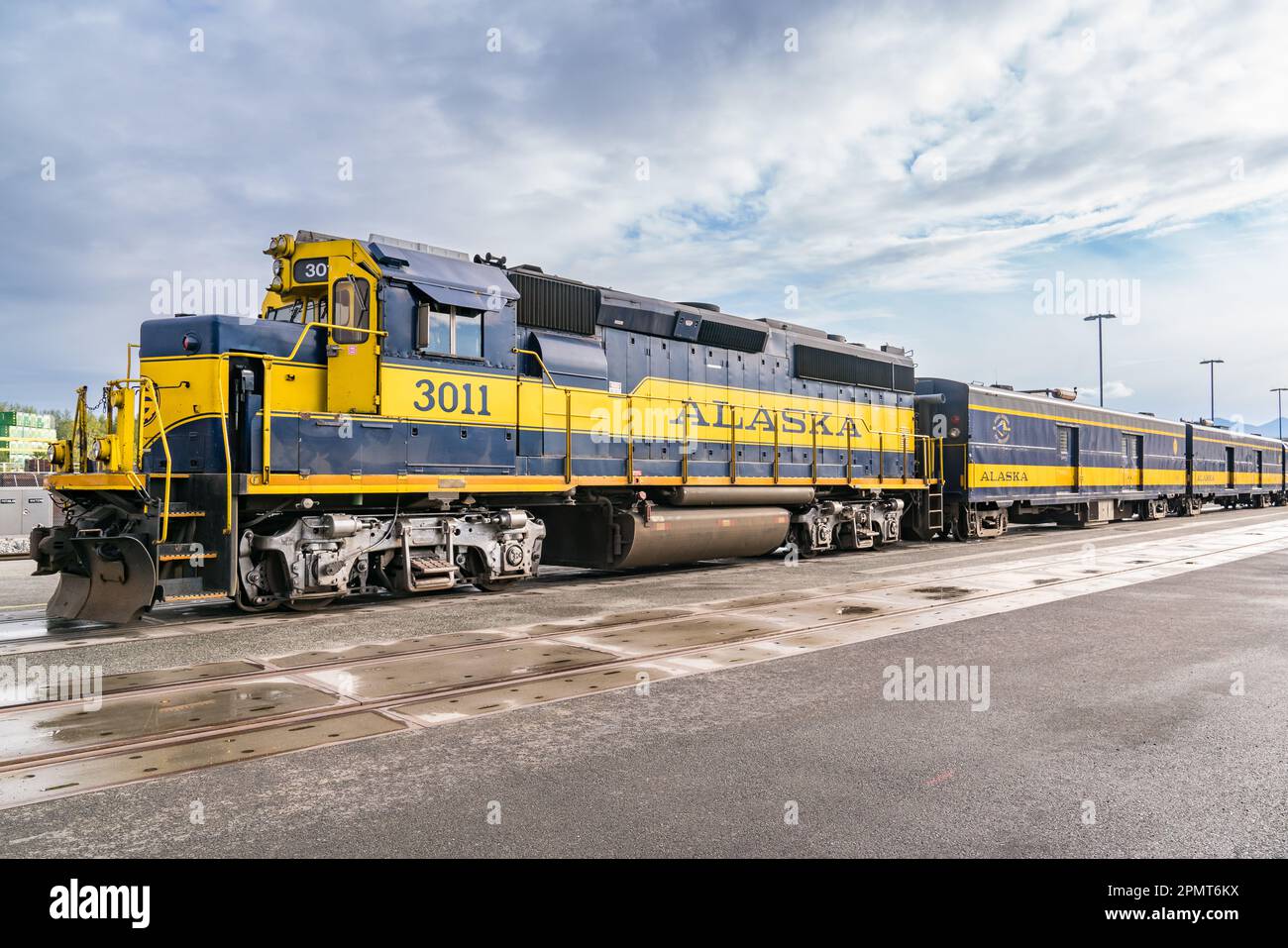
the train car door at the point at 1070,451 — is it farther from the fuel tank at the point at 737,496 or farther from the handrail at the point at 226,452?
the handrail at the point at 226,452

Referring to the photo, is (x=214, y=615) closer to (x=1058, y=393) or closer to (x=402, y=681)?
(x=402, y=681)

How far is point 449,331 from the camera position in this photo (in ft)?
34.7

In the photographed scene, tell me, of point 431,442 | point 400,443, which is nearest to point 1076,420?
point 431,442

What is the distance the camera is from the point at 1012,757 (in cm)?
473

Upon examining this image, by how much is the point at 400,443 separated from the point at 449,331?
157cm

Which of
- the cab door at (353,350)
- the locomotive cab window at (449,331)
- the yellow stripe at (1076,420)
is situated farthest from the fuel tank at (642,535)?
the yellow stripe at (1076,420)

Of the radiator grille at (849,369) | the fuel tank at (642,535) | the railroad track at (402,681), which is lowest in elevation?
the railroad track at (402,681)

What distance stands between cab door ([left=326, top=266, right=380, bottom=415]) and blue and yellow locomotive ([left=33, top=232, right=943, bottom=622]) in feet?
0.08

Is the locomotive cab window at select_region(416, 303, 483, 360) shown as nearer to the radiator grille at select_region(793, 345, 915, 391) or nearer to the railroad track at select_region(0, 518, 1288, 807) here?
the railroad track at select_region(0, 518, 1288, 807)

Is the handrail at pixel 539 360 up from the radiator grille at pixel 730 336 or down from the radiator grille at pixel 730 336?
down

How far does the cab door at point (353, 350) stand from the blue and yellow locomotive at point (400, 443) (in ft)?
0.08

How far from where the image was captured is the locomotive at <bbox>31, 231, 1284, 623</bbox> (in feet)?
29.2

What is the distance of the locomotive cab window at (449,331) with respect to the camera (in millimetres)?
10281
